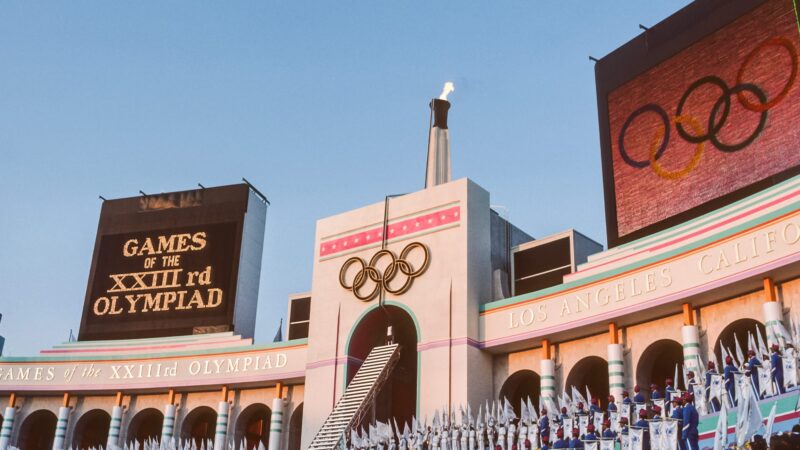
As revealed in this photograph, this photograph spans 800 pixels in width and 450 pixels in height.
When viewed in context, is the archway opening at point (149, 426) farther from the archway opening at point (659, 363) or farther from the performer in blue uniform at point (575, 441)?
the performer in blue uniform at point (575, 441)

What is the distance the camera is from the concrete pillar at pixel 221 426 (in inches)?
1619

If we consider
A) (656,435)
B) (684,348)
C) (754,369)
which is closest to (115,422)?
(684,348)

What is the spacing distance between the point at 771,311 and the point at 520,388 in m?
12.8

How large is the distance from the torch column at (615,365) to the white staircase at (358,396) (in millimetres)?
9657

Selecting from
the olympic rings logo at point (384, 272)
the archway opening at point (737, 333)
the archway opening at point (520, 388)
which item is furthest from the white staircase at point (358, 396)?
the archway opening at point (737, 333)

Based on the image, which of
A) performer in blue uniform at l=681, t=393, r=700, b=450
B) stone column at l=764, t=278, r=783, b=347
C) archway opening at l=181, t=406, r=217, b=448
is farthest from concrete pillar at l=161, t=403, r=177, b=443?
performer in blue uniform at l=681, t=393, r=700, b=450

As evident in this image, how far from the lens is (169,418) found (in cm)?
4284

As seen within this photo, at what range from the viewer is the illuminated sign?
45.3 meters

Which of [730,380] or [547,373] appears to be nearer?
[730,380]

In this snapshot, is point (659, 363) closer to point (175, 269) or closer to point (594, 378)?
point (594, 378)

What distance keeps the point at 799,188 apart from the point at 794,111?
4590 mm

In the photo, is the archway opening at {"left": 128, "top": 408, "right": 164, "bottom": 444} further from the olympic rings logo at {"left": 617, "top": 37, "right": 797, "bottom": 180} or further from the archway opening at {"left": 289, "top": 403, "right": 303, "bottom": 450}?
the olympic rings logo at {"left": 617, "top": 37, "right": 797, "bottom": 180}

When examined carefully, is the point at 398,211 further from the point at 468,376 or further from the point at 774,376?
the point at 774,376

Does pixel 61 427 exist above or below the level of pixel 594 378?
below
